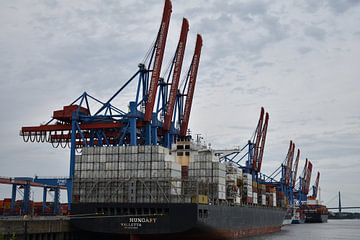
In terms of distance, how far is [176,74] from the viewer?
74.6 m

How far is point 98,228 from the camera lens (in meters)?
47.6

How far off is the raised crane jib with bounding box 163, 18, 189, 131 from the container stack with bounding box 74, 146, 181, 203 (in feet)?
67.1

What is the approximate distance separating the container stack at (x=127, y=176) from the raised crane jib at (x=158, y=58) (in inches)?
550

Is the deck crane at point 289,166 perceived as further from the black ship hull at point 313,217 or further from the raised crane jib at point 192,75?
the raised crane jib at point 192,75

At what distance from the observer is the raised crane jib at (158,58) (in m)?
64.8

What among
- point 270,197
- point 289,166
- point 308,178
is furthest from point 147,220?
point 308,178

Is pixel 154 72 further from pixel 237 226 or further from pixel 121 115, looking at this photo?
pixel 237 226

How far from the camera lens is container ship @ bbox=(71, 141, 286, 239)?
4638 cm

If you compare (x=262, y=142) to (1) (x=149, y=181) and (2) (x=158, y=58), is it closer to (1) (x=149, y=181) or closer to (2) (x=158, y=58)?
(2) (x=158, y=58)

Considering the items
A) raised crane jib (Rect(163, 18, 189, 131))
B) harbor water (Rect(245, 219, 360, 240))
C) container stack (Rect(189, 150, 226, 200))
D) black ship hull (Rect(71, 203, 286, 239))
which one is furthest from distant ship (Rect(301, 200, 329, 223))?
black ship hull (Rect(71, 203, 286, 239))

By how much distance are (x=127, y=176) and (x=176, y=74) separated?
28.4 meters

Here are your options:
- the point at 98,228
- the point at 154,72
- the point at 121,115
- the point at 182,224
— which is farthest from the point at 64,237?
the point at 154,72

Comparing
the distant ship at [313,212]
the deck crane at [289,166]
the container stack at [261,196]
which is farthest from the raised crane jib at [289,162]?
the container stack at [261,196]

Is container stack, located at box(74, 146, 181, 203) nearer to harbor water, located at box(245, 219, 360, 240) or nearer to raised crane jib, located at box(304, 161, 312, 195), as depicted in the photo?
harbor water, located at box(245, 219, 360, 240)
